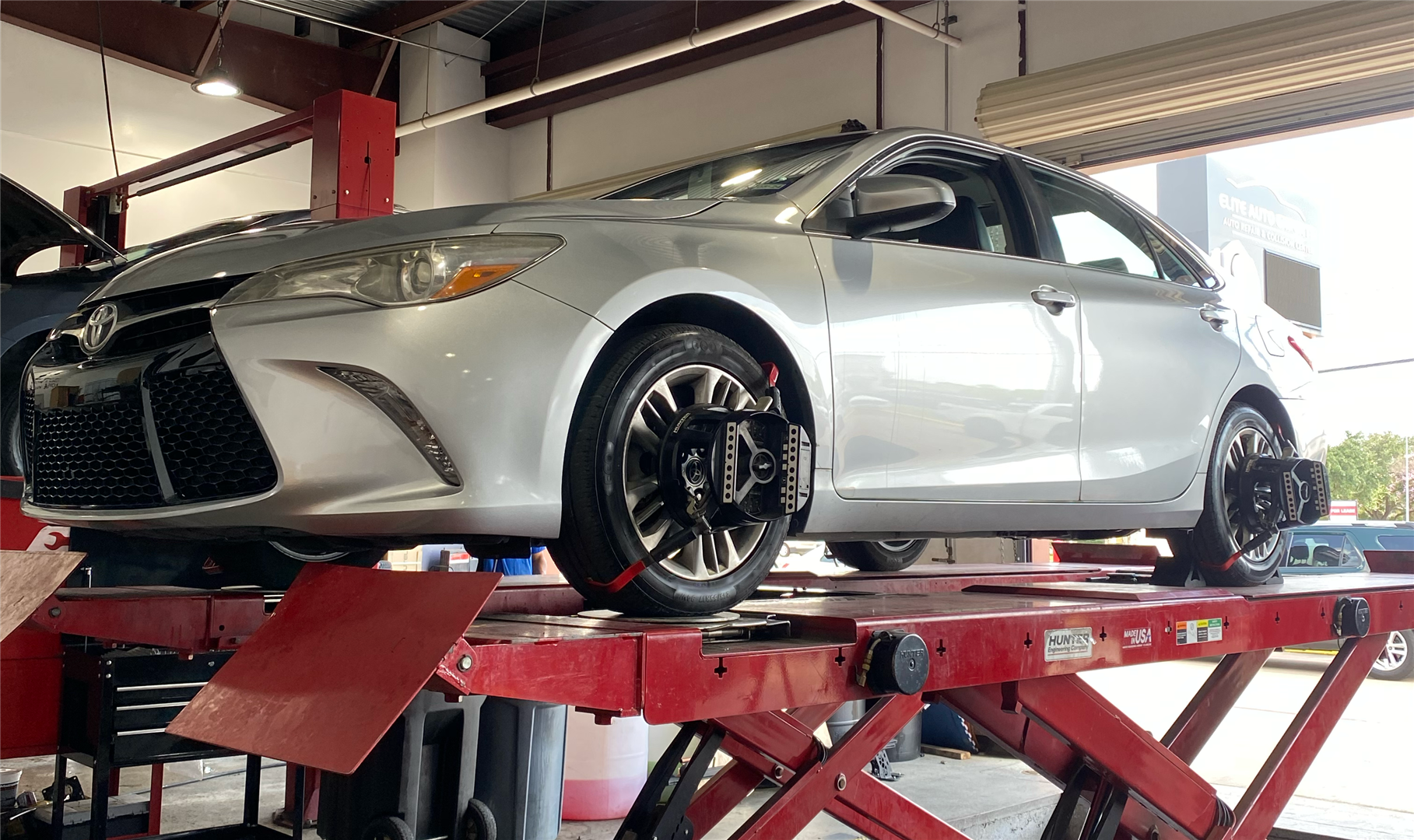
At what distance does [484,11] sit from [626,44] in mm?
1755

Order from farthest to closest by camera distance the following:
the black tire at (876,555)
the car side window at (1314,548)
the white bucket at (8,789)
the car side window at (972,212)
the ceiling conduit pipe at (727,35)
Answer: the car side window at (1314,548)
the ceiling conduit pipe at (727,35)
the white bucket at (8,789)
the black tire at (876,555)
the car side window at (972,212)

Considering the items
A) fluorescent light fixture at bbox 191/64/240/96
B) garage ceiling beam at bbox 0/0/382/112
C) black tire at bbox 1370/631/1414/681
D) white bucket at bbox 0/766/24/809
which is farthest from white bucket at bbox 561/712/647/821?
garage ceiling beam at bbox 0/0/382/112

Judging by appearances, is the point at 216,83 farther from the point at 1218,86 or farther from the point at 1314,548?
the point at 1314,548

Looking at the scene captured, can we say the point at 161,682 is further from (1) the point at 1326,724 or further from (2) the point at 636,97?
(2) the point at 636,97

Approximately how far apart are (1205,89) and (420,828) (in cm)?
591

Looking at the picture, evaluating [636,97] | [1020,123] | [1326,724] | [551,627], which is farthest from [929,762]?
[636,97]

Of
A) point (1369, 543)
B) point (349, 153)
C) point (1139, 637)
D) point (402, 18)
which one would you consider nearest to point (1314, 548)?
point (1369, 543)

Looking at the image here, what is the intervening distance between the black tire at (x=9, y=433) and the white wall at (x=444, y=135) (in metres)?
7.32

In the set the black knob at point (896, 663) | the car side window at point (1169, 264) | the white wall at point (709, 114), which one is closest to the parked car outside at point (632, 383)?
the black knob at point (896, 663)

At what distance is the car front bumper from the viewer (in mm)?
1794

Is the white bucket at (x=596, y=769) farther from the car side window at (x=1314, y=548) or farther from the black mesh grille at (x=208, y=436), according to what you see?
the car side window at (x=1314, y=548)

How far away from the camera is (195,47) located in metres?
10.4

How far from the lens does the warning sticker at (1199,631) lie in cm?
256

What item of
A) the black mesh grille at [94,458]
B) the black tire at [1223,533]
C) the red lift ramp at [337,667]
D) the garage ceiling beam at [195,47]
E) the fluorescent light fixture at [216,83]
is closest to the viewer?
the red lift ramp at [337,667]
